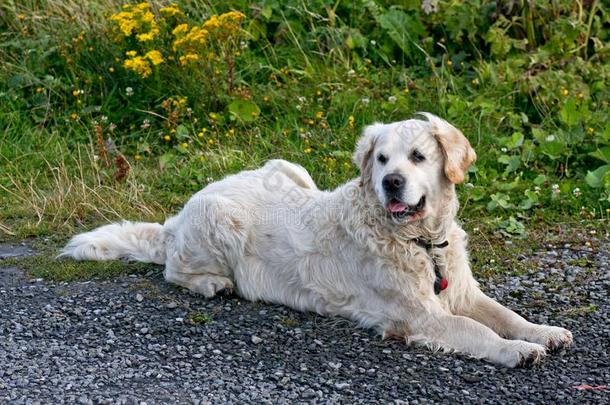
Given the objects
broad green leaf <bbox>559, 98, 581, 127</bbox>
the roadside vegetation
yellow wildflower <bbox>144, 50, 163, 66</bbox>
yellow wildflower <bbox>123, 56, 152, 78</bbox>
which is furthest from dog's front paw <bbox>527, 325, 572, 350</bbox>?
yellow wildflower <bbox>123, 56, 152, 78</bbox>

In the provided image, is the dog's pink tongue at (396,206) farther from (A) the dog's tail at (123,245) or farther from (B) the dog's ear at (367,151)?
(A) the dog's tail at (123,245)

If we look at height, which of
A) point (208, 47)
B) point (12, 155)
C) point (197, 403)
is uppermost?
point (208, 47)

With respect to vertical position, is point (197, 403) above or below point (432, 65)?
below

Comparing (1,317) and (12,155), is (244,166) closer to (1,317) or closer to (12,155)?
(12,155)

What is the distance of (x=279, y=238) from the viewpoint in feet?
19.2

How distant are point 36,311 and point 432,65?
4.55m

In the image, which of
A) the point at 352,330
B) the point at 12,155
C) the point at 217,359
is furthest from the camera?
the point at 12,155

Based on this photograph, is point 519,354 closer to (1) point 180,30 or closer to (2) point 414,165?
(2) point 414,165

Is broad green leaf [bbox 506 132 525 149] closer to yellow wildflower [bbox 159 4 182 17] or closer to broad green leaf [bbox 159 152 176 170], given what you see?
broad green leaf [bbox 159 152 176 170]

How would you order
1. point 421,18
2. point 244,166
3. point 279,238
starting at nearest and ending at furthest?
point 279,238 < point 244,166 < point 421,18

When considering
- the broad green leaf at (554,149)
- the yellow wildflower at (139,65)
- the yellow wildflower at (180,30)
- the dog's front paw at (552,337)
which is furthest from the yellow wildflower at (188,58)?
the dog's front paw at (552,337)

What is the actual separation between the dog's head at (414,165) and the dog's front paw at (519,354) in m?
0.88

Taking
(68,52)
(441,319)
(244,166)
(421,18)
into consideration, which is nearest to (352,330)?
(441,319)

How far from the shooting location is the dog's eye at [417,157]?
5.18 meters
